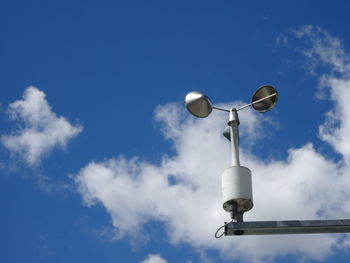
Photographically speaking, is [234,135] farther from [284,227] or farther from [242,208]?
[284,227]

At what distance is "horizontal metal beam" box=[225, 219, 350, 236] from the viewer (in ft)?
26.8

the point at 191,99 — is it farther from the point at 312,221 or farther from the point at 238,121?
the point at 312,221

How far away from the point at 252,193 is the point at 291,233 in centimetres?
85

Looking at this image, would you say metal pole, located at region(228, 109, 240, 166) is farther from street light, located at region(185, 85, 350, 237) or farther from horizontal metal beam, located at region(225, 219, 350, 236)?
horizontal metal beam, located at region(225, 219, 350, 236)

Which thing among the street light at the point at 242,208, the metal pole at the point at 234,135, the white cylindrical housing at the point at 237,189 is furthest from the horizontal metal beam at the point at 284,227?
the metal pole at the point at 234,135

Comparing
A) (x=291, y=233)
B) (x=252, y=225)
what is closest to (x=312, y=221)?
(x=291, y=233)

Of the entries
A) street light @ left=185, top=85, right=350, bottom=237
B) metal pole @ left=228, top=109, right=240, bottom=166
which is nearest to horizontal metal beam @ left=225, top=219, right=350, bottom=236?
street light @ left=185, top=85, right=350, bottom=237

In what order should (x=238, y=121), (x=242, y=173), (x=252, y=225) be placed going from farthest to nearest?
(x=238, y=121) → (x=242, y=173) → (x=252, y=225)

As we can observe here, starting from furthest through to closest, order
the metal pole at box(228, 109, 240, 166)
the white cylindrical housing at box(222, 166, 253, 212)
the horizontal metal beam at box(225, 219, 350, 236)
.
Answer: the metal pole at box(228, 109, 240, 166)
the white cylindrical housing at box(222, 166, 253, 212)
the horizontal metal beam at box(225, 219, 350, 236)

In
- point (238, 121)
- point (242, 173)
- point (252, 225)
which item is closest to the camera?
point (252, 225)

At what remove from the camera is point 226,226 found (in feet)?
27.1

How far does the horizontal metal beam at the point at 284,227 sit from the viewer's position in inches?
321

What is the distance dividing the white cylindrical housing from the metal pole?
0.26 metres

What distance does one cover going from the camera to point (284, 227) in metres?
8.20
